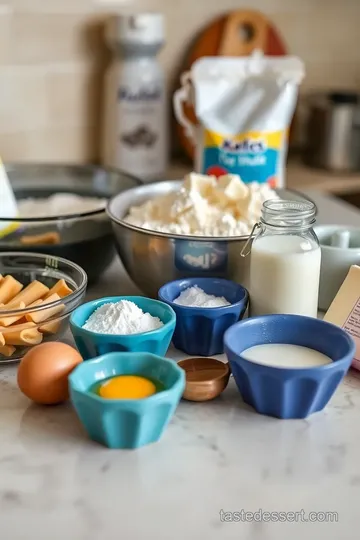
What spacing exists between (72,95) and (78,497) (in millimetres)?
1166

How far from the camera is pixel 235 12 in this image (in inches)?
68.7

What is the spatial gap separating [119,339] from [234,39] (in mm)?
1127

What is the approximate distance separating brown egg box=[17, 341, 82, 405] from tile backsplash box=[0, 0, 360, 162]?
0.92 m

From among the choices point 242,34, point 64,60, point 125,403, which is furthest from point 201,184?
point 242,34

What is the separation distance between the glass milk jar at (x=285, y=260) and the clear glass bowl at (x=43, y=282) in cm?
23

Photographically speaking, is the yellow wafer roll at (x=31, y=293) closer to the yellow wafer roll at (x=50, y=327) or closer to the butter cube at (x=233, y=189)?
the yellow wafer roll at (x=50, y=327)

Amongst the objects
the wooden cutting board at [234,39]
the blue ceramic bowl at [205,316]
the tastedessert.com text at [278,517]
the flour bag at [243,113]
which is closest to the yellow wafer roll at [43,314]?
the blue ceramic bowl at [205,316]

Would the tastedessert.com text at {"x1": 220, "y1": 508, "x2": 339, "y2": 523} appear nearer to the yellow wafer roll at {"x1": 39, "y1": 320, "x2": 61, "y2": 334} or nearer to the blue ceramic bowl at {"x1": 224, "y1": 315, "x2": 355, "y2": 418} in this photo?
the blue ceramic bowl at {"x1": 224, "y1": 315, "x2": 355, "y2": 418}

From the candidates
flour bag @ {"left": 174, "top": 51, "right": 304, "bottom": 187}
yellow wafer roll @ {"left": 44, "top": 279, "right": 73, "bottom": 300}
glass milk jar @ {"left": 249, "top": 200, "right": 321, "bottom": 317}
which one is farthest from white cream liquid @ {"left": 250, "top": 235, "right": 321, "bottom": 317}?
flour bag @ {"left": 174, "top": 51, "right": 304, "bottom": 187}

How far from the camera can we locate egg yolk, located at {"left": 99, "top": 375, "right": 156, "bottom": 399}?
29.1 inches

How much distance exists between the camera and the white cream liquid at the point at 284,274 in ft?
2.92

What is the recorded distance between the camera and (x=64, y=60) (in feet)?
5.32

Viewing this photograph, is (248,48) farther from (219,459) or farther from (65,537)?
(65,537)

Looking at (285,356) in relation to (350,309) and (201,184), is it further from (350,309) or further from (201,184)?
(201,184)
